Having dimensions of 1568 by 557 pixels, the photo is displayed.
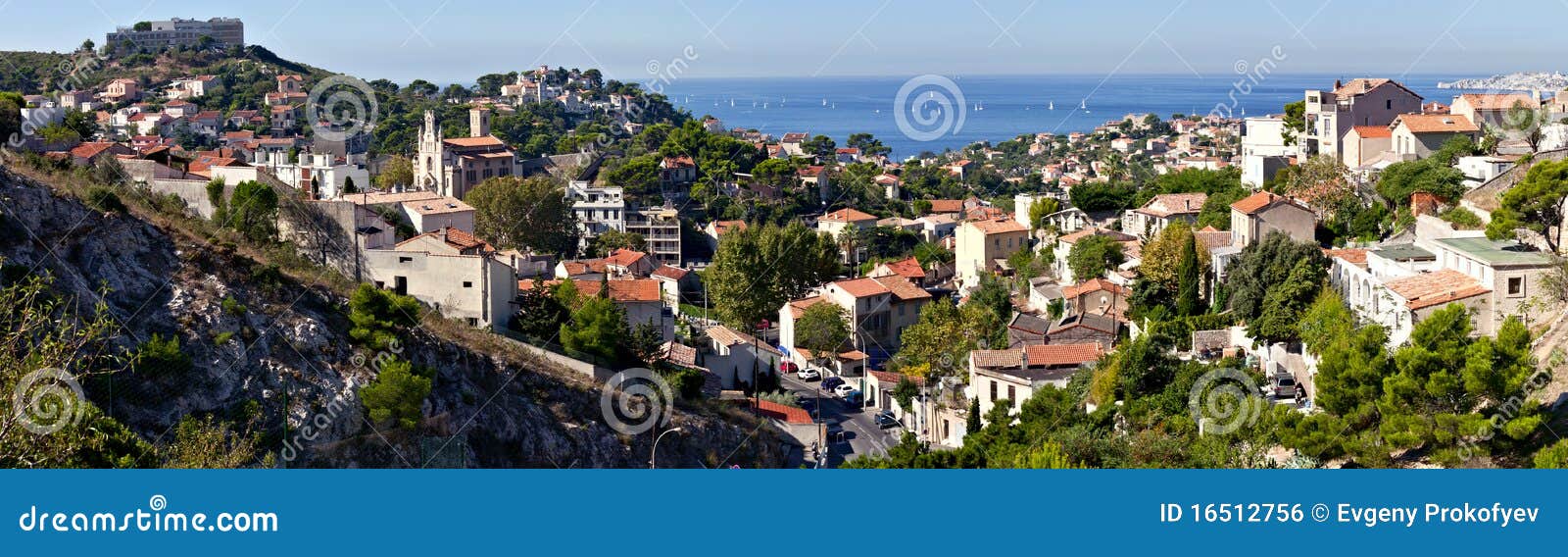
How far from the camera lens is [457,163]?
45906mm

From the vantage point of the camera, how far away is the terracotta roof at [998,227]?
106ft

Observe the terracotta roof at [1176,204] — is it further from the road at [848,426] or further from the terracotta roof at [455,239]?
the terracotta roof at [455,239]

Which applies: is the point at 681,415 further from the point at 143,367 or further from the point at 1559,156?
the point at 1559,156

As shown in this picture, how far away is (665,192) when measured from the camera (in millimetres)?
47969

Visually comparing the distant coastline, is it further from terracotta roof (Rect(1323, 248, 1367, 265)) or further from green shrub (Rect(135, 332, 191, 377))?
green shrub (Rect(135, 332, 191, 377))

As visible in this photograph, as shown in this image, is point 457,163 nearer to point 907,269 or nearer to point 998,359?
point 907,269

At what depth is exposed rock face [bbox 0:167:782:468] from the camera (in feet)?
43.7

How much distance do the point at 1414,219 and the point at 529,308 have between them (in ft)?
38.3

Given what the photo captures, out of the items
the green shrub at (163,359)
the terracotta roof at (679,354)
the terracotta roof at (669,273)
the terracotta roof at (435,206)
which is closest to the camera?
the green shrub at (163,359)

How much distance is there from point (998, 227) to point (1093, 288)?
965 cm

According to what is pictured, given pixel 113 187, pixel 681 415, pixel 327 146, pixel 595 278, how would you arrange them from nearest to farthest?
pixel 113 187
pixel 681 415
pixel 595 278
pixel 327 146

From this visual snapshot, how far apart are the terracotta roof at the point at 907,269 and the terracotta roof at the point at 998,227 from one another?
1633 millimetres

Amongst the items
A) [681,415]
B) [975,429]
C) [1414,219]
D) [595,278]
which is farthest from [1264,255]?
[595,278]

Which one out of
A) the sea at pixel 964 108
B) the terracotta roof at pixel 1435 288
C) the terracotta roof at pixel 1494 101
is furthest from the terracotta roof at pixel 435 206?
the sea at pixel 964 108
